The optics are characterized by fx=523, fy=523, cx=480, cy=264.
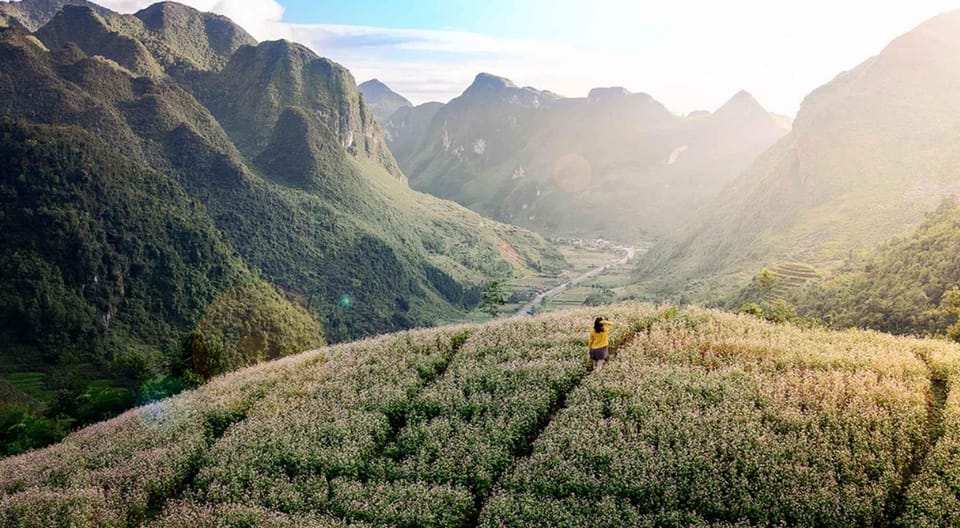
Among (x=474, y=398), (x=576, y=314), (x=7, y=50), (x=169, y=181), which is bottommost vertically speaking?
(x=474, y=398)

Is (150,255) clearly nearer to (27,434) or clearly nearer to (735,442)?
(27,434)

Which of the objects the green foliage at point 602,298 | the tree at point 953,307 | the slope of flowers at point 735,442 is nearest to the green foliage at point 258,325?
the green foliage at point 602,298

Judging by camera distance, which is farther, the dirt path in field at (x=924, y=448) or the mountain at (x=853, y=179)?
the mountain at (x=853, y=179)

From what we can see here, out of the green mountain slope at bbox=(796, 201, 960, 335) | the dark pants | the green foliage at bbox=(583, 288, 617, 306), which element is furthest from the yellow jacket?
the green foliage at bbox=(583, 288, 617, 306)

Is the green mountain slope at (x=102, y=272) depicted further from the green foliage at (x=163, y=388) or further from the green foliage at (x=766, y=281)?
the green foliage at (x=766, y=281)

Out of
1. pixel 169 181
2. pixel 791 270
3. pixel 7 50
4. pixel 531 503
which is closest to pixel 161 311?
pixel 169 181

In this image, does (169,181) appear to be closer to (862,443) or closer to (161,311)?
(161,311)
